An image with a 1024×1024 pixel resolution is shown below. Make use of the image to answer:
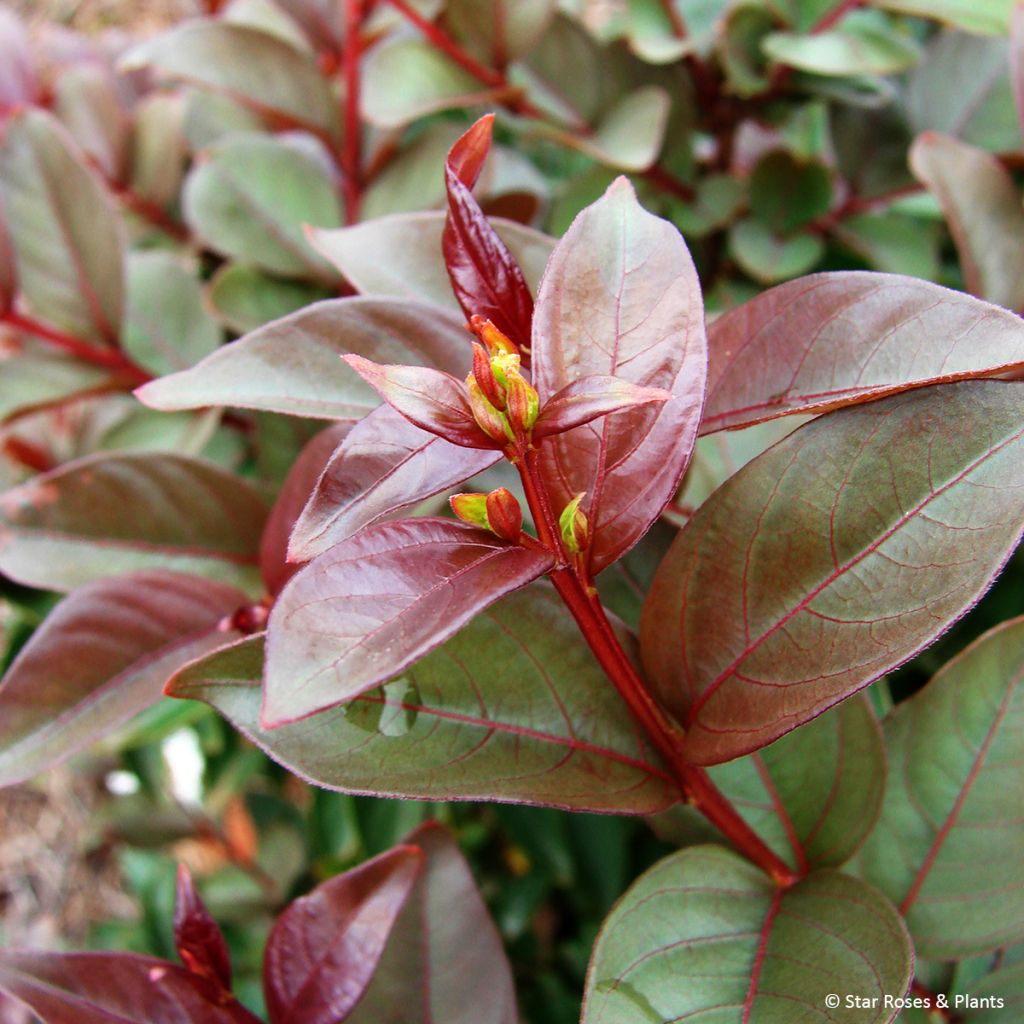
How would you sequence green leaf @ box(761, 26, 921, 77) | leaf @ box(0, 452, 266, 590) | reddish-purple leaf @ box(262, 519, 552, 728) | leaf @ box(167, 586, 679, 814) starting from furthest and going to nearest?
1. green leaf @ box(761, 26, 921, 77)
2. leaf @ box(0, 452, 266, 590)
3. leaf @ box(167, 586, 679, 814)
4. reddish-purple leaf @ box(262, 519, 552, 728)

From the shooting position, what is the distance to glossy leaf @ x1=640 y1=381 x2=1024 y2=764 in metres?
0.38

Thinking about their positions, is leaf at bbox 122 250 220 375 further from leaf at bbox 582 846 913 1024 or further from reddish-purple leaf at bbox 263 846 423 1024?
leaf at bbox 582 846 913 1024

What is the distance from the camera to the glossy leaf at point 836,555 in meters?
0.38

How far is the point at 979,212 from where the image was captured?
2.19 feet

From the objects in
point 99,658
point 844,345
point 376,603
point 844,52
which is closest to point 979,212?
point 844,52

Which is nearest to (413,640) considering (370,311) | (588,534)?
(588,534)

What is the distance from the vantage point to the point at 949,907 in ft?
1.76

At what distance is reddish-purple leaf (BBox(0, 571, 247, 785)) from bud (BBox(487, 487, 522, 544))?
0.25 meters

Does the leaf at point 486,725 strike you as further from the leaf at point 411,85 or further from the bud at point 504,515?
the leaf at point 411,85

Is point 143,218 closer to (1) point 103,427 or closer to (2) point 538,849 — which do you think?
(1) point 103,427

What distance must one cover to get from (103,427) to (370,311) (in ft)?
1.84

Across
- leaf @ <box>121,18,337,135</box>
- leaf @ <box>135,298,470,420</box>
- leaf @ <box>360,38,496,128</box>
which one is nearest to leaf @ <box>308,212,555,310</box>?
leaf @ <box>135,298,470,420</box>

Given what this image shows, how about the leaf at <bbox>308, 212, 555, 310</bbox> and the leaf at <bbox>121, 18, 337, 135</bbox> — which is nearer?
the leaf at <bbox>308, 212, 555, 310</bbox>

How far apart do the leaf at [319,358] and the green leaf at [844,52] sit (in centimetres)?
49
